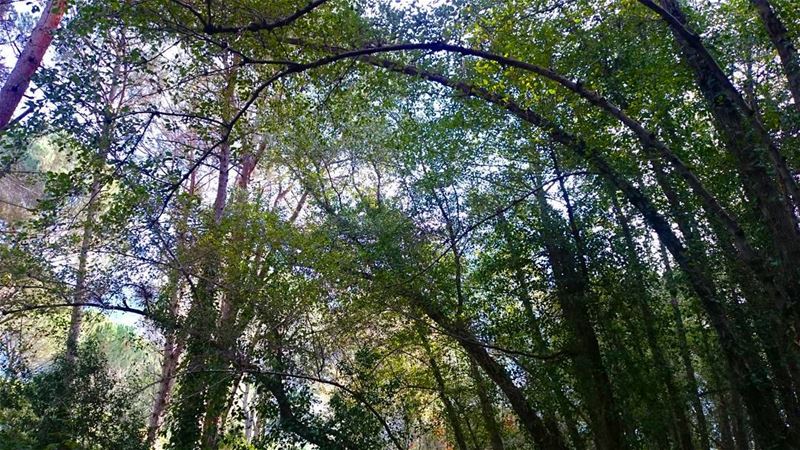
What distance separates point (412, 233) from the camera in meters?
7.09

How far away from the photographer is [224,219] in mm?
7164

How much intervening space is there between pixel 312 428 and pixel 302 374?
27.4 inches

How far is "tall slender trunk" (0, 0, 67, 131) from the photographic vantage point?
19.0 ft

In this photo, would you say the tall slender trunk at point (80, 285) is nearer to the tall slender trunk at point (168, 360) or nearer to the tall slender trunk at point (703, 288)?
the tall slender trunk at point (168, 360)

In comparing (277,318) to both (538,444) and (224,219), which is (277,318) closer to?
(224,219)

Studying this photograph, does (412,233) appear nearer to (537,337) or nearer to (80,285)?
(537,337)

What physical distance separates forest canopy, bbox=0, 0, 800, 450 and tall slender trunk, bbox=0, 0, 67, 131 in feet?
0.12

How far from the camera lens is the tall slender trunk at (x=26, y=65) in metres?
5.80

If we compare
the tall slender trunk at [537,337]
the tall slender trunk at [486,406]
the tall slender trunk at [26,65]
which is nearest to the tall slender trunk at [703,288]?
the tall slender trunk at [537,337]

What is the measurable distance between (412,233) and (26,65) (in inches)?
195

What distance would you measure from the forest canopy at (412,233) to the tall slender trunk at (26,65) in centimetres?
4

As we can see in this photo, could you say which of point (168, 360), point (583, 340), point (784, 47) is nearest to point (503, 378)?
point (583, 340)

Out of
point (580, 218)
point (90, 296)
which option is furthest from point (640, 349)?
point (90, 296)

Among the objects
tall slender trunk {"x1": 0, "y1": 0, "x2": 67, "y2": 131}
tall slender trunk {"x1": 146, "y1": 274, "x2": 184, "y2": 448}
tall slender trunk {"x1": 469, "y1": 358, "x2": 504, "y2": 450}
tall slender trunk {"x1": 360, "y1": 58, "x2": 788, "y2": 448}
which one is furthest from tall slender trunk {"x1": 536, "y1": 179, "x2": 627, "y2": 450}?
tall slender trunk {"x1": 0, "y1": 0, "x2": 67, "y2": 131}
